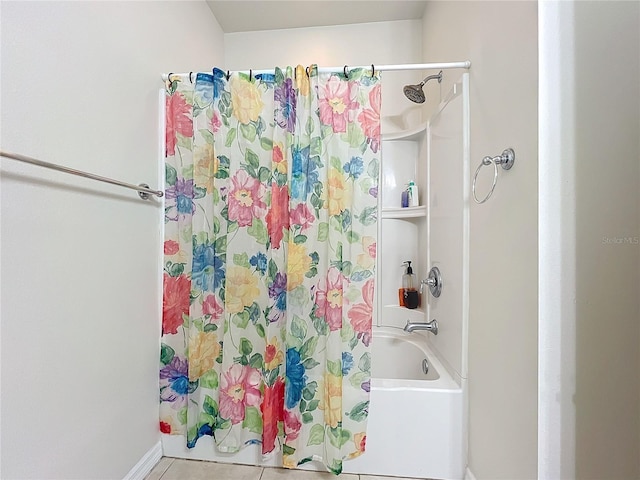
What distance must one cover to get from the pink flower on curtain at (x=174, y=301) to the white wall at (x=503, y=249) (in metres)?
1.29

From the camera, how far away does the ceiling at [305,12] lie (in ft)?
6.98

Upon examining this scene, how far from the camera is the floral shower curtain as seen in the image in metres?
1.39

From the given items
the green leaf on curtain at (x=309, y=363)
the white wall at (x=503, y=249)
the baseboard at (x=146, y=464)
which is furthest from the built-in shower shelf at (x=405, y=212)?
the baseboard at (x=146, y=464)

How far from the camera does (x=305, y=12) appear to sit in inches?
87.3

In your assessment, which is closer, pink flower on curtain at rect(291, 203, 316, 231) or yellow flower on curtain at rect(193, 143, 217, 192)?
pink flower on curtain at rect(291, 203, 316, 231)

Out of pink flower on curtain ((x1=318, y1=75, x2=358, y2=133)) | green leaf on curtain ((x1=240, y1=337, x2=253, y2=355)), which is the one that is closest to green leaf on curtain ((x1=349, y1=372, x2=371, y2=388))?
green leaf on curtain ((x1=240, y1=337, x2=253, y2=355))

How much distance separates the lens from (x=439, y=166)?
1.77 meters

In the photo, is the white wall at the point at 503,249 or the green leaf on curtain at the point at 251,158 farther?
the green leaf on curtain at the point at 251,158

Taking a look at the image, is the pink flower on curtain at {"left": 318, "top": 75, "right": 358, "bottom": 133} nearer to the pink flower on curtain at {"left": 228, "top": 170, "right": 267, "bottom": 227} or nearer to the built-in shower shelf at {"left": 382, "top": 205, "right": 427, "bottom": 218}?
the pink flower on curtain at {"left": 228, "top": 170, "right": 267, "bottom": 227}

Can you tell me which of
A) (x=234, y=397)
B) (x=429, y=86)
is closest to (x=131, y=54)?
(x=234, y=397)

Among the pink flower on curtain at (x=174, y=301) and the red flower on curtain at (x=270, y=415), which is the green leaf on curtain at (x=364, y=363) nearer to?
the red flower on curtain at (x=270, y=415)

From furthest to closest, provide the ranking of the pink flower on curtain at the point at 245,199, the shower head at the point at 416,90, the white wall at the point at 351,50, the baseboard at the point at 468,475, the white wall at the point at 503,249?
1. the white wall at the point at 351,50
2. the shower head at the point at 416,90
3. the pink flower on curtain at the point at 245,199
4. the baseboard at the point at 468,475
5. the white wall at the point at 503,249

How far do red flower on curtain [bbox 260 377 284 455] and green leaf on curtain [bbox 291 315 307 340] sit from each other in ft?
0.76

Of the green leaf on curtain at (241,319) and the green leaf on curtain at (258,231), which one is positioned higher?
the green leaf on curtain at (258,231)
